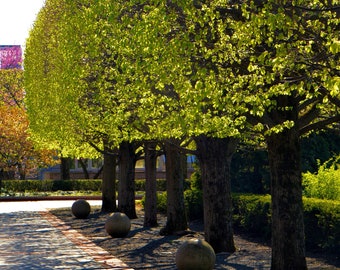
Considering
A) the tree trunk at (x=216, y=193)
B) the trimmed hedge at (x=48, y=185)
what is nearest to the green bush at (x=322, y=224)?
the tree trunk at (x=216, y=193)

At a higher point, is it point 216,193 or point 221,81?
point 221,81

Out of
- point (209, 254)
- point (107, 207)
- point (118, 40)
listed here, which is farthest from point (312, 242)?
point (107, 207)

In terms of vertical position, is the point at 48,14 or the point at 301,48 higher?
the point at 48,14

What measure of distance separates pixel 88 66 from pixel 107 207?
40.1 ft

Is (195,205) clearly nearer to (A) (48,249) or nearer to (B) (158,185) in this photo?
(A) (48,249)

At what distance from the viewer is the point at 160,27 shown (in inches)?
474

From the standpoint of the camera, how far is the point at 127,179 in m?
28.3

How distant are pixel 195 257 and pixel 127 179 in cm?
1445

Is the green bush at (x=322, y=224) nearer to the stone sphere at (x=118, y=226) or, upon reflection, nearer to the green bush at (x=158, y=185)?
the stone sphere at (x=118, y=226)

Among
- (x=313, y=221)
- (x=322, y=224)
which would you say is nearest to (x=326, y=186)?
(x=313, y=221)

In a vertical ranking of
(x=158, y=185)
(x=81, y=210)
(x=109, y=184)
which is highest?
(x=158, y=185)

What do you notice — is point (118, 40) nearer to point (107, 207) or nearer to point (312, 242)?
point (312, 242)

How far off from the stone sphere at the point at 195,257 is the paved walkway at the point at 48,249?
1.73 metres

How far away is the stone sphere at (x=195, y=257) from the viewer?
46.0 feet
